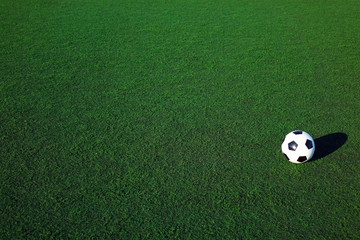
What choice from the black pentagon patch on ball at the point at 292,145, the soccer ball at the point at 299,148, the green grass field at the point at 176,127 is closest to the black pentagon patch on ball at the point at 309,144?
the soccer ball at the point at 299,148

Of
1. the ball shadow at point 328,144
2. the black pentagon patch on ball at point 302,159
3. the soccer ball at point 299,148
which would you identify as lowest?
the ball shadow at point 328,144

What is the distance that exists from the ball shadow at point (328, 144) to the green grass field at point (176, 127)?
0.02m

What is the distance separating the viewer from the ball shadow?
3.71m

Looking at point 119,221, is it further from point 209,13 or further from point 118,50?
point 209,13

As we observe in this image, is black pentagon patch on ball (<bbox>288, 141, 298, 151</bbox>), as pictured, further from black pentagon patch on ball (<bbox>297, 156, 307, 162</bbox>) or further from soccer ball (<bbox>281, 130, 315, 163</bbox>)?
black pentagon patch on ball (<bbox>297, 156, 307, 162</bbox>)

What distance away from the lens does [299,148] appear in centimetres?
347

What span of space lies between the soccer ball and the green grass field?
104mm

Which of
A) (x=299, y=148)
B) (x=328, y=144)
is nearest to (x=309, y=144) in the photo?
(x=299, y=148)

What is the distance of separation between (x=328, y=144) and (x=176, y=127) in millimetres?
1730

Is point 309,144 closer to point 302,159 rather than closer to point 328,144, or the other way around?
point 302,159

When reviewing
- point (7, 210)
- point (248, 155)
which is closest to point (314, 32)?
point (248, 155)

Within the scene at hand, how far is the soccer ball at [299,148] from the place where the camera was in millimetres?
3467

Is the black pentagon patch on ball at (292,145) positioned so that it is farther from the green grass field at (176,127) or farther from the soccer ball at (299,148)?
the green grass field at (176,127)

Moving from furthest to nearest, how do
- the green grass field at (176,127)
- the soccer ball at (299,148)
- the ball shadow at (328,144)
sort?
the ball shadow at (328,144) < the soccer ball at (299,148) < the green grass field at (176,127)
